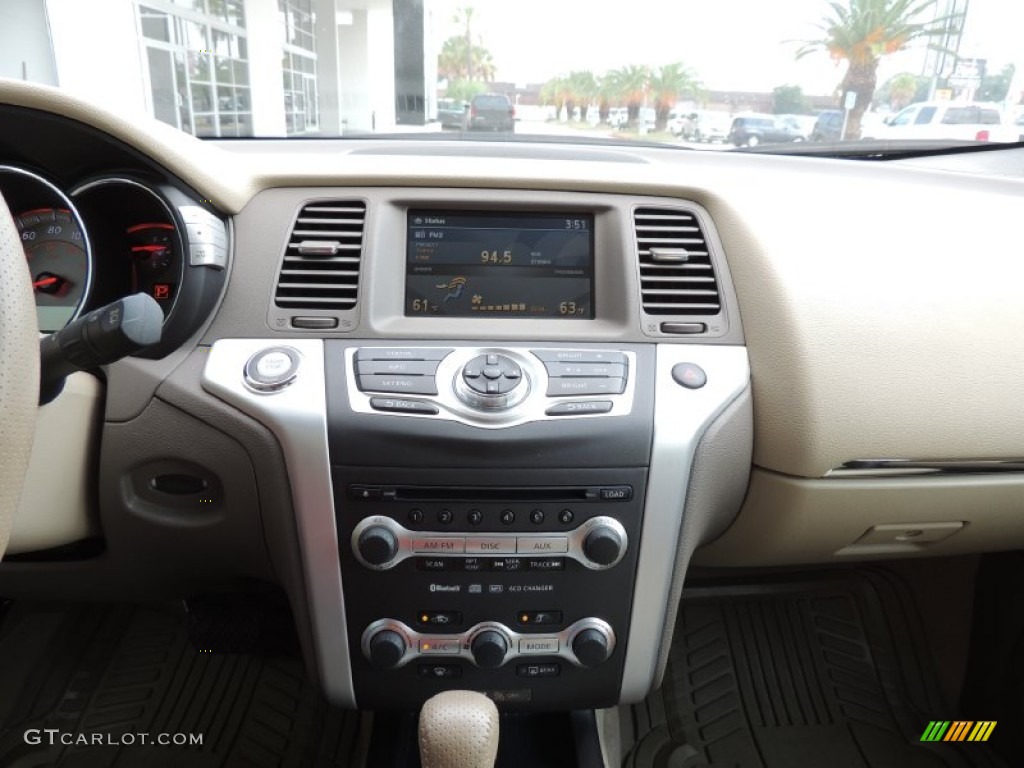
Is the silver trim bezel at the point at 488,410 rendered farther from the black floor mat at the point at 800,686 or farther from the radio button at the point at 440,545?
the black floor mat at the point at 800,686

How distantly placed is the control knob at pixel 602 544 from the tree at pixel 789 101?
3.75 ft

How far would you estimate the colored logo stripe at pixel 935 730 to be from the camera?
1.82m

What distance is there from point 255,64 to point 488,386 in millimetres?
1967

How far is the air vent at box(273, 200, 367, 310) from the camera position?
4.17 feet

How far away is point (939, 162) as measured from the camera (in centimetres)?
184

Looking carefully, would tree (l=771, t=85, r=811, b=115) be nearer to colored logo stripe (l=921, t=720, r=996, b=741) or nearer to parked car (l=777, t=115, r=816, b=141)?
parked car (l=777, t=115, r=816, b=141)

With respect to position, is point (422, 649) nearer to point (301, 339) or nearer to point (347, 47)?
point (301, 339)

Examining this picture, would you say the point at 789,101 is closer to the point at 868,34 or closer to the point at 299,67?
the point at 868,34

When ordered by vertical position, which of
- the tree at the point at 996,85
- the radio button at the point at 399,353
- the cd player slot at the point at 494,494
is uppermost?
the tree at the point at 996,85

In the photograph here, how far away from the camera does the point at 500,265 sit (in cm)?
133

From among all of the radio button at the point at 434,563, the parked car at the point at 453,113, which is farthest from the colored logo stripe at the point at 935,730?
the parked car at the point at 453,113

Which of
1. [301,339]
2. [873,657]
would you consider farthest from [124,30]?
[873,657]

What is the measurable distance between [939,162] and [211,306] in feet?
5.64

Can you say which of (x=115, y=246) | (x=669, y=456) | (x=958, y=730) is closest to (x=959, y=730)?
(x=958, y=730)
